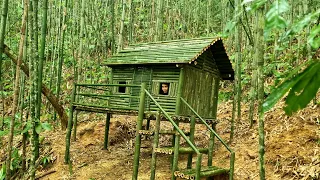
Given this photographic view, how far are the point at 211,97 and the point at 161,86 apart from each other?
180 centimetres

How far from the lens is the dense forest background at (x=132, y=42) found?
2.89 feet

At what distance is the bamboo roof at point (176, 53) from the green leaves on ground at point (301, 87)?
25.6ft

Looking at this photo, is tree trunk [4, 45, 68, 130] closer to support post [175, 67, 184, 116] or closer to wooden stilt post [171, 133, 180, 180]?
support post [175, 67, 184, 116]

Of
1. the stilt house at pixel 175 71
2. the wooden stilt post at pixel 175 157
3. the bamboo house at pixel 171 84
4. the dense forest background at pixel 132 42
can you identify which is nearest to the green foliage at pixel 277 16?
the dense forest background at pixel 132 42

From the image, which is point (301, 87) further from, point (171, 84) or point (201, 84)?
point (201, 84)

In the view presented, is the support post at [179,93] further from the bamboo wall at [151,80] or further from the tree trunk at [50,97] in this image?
the tree trunk at [50,97]

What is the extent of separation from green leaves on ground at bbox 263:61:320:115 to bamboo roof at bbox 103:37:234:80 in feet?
25.6

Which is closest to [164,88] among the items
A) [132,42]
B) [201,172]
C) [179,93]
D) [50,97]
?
[179,93]

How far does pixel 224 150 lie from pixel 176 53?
11.7 feet

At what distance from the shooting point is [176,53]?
9594mm

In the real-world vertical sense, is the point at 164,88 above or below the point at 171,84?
below

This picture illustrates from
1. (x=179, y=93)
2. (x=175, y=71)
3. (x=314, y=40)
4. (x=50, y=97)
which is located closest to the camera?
(x=314, y=40)

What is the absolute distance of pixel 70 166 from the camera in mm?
10031

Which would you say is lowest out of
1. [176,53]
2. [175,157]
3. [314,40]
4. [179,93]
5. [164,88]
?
[175,157]
